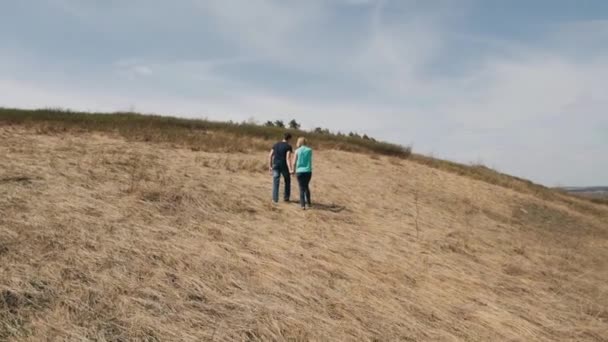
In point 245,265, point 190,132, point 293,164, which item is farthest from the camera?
point 190,132

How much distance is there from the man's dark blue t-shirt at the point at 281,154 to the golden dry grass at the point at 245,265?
3.45 feet

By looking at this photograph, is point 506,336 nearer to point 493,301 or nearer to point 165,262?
point 493,301

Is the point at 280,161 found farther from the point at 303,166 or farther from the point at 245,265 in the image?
the point at 245,265

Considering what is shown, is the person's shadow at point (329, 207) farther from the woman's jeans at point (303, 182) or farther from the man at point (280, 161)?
the man at point (280, 161)

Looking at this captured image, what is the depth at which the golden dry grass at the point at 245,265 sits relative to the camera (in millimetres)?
4727

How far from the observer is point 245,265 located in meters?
6.52

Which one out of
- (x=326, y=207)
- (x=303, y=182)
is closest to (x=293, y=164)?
(x=303, y=182)

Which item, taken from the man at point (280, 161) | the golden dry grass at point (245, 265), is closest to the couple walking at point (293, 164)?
the man at point (280, 161)

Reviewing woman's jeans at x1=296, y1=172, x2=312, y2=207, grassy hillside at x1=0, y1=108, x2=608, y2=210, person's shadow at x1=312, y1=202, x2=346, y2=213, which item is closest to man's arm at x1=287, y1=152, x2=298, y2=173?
woman's jeans at x1=296, y1=172, x2=312, y2=207

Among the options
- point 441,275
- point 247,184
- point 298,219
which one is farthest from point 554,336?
point 247,184

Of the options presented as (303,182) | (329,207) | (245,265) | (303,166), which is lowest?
(245,265)

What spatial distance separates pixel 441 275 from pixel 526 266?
10.0 ft

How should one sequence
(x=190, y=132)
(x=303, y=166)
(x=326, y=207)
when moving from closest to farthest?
(x=303, y=166) → (x=326, y=207) → (x=190, y=132)

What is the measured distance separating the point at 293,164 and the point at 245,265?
4984 millimetres
